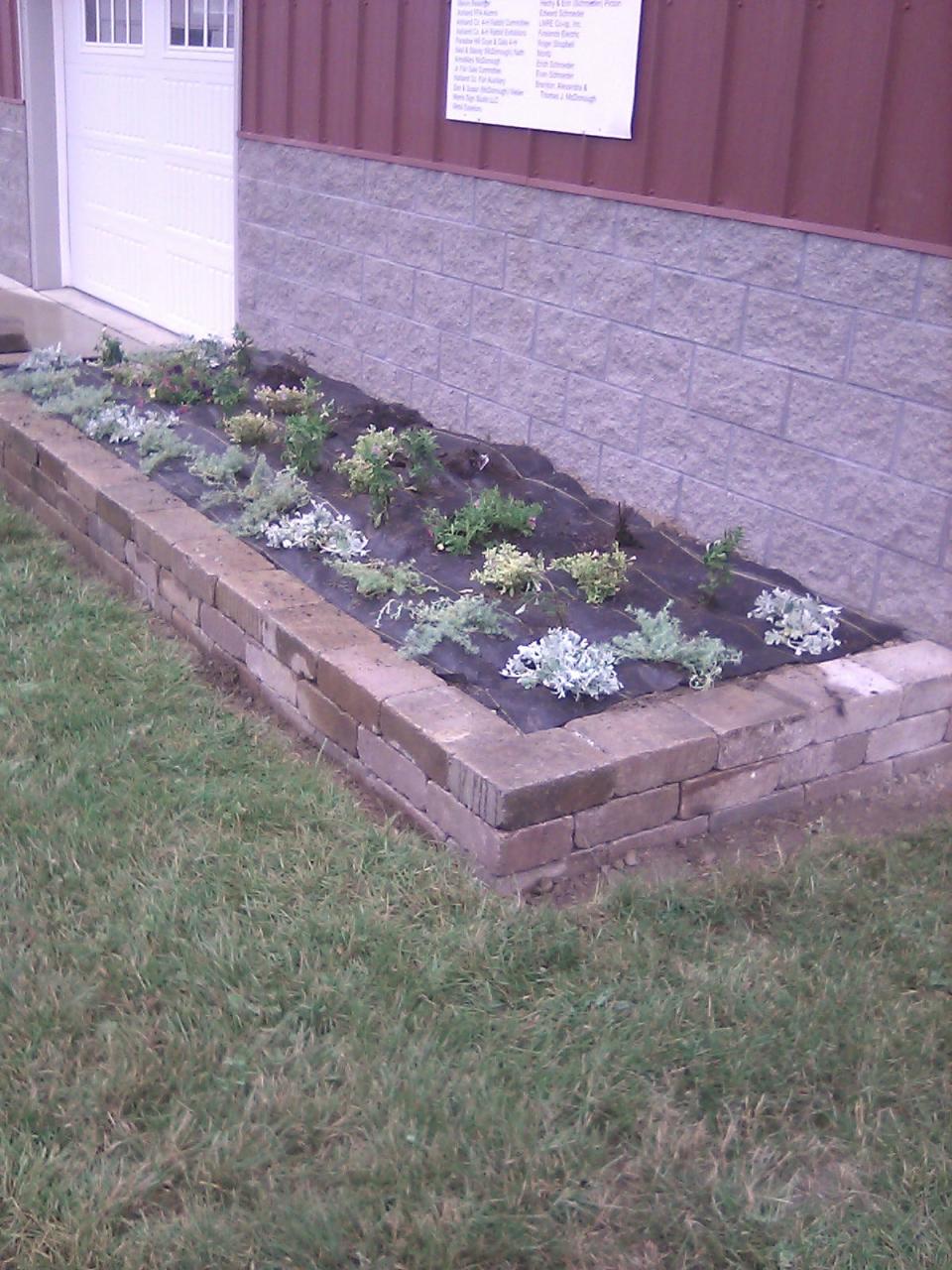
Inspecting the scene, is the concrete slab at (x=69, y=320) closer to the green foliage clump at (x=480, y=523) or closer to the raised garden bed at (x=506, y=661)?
the raised garden bed at (x=506, y=661)

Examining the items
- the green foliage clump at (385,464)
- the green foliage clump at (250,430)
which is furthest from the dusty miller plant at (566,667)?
the green foliage clump at (250,430)

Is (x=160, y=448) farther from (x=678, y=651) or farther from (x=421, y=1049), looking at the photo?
(x=421, y=1049)

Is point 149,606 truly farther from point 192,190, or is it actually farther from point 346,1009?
point 192,190

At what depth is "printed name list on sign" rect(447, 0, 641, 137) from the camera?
5227 millimetres

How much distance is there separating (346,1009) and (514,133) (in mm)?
4062

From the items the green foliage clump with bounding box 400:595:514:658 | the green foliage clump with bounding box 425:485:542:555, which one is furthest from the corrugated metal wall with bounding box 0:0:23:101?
the green foliage clump with bounding box 400:595:514:658

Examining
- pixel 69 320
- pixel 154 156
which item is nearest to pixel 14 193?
pixel 69 320

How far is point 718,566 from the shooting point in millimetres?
4508

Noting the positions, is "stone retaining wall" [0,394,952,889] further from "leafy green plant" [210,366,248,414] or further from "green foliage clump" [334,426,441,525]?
"leafy green plant" [210,366,248,414]

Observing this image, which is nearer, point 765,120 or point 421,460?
point 765,120

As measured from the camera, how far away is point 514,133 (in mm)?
5828

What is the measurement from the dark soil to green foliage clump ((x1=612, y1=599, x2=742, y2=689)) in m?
0.03

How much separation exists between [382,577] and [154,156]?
255 inches

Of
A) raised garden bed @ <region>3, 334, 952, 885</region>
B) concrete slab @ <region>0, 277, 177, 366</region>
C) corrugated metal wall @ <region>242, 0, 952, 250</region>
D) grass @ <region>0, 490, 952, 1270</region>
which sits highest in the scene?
corrugated metal wall @ <region>242, 0, 952, 250</region>
